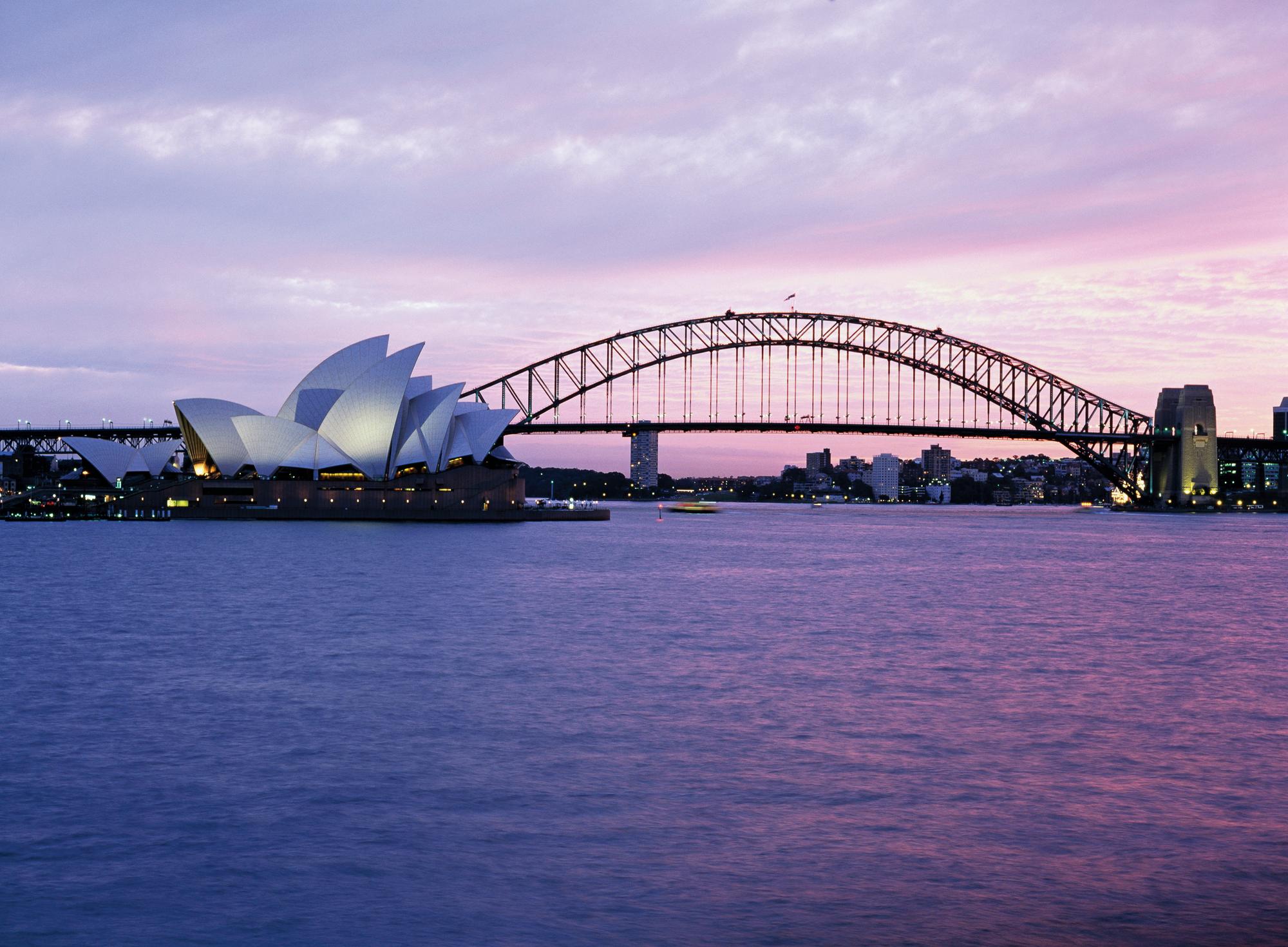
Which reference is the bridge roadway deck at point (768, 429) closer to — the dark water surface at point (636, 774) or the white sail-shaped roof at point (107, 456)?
the white sail-shaped roof at point (107, 456)

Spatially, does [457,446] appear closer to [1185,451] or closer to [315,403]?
[315,403]

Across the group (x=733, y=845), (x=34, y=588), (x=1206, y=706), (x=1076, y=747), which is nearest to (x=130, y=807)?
(x=733, y=845)

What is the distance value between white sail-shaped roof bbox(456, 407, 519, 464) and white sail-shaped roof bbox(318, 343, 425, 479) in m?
7.00

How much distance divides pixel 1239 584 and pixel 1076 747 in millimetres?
27456

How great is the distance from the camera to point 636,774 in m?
10.9

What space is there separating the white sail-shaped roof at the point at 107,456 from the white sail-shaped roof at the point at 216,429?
→ 72.5ft

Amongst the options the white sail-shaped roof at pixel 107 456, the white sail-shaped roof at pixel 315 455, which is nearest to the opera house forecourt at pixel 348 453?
the white sail-shaped roof at pixel 315 455

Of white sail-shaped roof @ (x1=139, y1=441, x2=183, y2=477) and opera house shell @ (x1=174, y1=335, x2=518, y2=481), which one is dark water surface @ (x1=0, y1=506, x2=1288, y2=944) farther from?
white sail-shaped roof @ (x1=139, y1=441, x2=183, y2=477)

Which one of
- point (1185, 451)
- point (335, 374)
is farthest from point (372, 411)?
point (1185, 451)

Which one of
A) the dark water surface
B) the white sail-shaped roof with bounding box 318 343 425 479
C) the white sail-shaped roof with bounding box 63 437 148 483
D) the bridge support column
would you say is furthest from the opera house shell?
the bridge support column

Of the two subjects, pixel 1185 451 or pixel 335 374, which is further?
pixel 1185 451

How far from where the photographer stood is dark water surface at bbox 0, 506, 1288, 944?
7297 mm

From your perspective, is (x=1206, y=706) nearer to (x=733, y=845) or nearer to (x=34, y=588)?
(x=733, y=845)

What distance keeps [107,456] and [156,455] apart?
5480 mm
